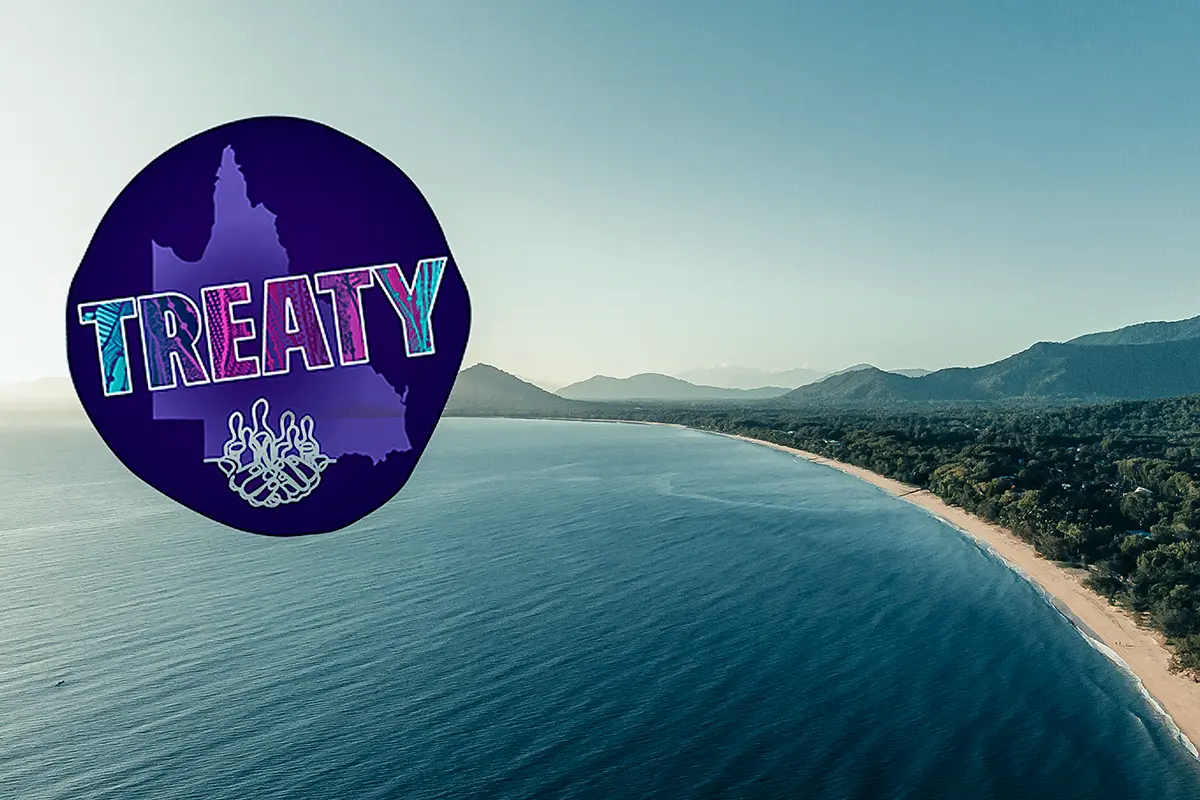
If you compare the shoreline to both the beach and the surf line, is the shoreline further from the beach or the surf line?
the surf line

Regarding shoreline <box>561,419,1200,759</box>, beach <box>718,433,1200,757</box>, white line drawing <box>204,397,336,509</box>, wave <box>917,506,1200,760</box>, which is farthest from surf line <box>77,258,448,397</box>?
beach <box>718,433,1200,757</box>

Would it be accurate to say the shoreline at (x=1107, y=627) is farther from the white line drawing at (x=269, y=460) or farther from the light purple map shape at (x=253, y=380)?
the white line drawing at (x=269, y=460)

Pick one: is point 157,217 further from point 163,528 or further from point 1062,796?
point 163,528

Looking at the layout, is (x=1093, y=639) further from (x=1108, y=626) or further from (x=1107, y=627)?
(x=1108, y=626)

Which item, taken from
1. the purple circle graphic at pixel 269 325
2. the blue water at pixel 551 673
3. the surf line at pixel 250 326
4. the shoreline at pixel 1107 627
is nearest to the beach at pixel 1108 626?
the shoreline at pixel 1107 627

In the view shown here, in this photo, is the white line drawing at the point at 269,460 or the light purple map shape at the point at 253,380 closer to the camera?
the light purple map shape at the point at 253,380

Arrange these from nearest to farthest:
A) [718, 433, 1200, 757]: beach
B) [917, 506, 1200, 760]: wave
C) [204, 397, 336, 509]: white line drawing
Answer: [204, 397, 336, 509]: white line drawing < [917, 506, 1200, 760]: wave < [718, 433, 1200, 757]: beach
